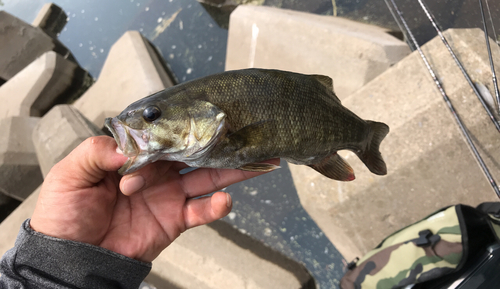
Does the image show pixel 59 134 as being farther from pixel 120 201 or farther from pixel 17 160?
pixel 120 201

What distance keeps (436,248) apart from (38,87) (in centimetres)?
583

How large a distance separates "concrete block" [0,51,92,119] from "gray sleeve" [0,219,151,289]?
4375 mm

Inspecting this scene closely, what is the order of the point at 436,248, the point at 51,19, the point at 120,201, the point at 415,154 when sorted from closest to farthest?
the point at 120,201 < the point at 436,248 < the point at 415,154 < the point at 51,19

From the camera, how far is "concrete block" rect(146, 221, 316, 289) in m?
2.29

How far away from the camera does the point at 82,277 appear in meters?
1.17

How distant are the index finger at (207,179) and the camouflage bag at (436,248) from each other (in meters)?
1.32

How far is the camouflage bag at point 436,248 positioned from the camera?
169cm

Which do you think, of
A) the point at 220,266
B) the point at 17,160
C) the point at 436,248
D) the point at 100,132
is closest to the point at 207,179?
the point at 220,266

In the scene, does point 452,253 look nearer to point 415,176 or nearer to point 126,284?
point 415,176

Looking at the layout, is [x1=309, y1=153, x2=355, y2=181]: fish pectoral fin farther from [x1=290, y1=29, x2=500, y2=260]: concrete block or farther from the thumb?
[x1=290, y1=29, x2=500, y2=260]: concrete block

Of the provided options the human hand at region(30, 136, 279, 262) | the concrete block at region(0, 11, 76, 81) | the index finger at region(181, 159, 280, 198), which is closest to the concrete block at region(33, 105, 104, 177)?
the human hand at region(30, 136, 279, 262)

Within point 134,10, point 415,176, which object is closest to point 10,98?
point 134,10

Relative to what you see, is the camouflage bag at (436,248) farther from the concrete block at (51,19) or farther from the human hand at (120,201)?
the concrete block at (51,19)

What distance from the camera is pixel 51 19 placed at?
21.3ft
